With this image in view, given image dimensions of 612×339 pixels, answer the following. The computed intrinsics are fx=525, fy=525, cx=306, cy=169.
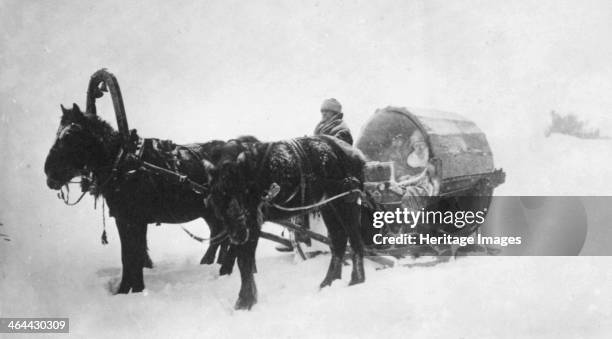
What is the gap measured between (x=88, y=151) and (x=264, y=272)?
4.75ft

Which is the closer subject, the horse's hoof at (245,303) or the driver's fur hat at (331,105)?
the horse's hoof at (245,303)

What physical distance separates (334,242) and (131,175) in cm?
146

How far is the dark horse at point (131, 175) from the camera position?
3121mm

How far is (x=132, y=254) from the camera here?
10.9 ft

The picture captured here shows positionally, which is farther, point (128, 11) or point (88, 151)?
point (128, 11)

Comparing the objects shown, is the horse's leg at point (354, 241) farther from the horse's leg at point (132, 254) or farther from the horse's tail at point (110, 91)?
the horse's tail at point (110, 91)

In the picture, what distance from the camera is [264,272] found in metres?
3.76

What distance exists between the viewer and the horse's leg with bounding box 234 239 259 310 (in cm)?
330

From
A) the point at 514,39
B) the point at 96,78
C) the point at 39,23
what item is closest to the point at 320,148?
the point at 96,78

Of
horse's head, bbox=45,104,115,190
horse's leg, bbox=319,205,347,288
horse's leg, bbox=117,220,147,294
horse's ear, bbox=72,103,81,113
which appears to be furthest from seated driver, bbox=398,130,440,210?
horse's ear, bbox=72,103,81,113

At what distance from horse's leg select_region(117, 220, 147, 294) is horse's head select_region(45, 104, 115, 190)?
0.43m

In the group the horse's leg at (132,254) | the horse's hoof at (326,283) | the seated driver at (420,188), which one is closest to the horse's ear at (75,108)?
the horse's leg at (132,254)

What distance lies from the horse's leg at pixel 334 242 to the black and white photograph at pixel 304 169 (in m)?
0.01

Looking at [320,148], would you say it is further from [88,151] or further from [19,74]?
[19,74]
